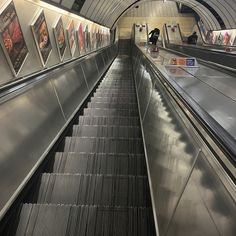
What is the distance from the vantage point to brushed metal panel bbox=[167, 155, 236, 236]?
0.94 m

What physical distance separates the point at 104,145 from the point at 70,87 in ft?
5.48

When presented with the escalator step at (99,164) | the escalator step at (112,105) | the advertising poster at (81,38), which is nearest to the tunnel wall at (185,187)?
the escalator step at (99,164)

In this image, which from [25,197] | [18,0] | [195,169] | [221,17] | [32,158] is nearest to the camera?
[195,169]

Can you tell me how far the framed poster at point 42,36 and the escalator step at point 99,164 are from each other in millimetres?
2546

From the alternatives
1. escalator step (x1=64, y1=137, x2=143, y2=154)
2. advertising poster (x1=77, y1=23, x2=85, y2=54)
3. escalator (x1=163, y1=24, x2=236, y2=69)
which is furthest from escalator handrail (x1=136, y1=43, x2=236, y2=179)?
advertising poster (x1=77, y1=23, x2=85, y2=54)

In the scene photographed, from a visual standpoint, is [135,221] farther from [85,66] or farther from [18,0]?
[85,66]

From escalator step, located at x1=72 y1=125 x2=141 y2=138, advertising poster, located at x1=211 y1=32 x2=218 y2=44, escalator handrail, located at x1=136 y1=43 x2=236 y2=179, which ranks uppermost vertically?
escalator handrail, located at x1=136 y1=43 x2=236 y2=179

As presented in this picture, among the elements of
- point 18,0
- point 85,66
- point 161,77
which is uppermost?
point 18,0

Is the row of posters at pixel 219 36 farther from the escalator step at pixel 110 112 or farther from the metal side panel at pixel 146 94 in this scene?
the metal side panel at pixel 146 94

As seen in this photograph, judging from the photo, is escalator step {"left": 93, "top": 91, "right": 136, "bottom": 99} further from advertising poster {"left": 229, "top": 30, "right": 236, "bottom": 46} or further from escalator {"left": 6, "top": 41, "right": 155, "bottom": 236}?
advertising poster {"left": 229, "top": 30, "right": 236, "bottom": 46}

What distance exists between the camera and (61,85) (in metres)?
4.37

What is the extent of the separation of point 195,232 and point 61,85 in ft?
11.9

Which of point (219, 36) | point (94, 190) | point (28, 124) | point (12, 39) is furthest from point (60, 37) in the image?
point (219, 36)

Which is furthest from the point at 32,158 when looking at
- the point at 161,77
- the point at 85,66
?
the point at 85,66
